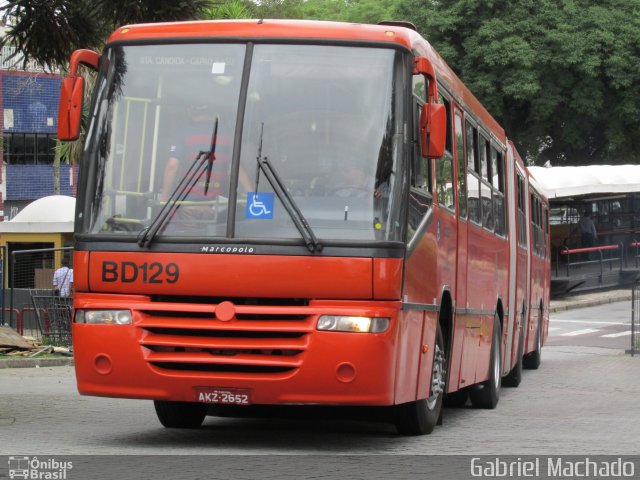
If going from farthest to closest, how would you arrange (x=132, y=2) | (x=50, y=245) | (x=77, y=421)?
(x=50, y=245), (x=132, y=2), (x=77, y=421)

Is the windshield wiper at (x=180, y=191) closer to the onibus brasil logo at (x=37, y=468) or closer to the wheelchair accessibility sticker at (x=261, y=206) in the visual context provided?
the wheelchair accessibility sticker at (x=261, y=206)

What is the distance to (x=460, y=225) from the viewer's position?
40.9ft

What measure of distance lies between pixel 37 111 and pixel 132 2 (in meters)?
41.2

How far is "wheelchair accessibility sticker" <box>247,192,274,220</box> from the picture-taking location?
9.56 m

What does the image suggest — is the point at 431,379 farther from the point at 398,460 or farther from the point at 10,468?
the point at 10,468

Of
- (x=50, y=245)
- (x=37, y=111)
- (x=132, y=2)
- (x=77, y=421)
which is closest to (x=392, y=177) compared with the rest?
(x=77, y=421)

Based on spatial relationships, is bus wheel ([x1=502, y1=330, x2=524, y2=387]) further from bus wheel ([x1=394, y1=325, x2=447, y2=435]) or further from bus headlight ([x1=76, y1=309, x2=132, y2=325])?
bus headlight ([x1=76, y1=309, x2=132, y2=325])

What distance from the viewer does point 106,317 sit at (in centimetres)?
968

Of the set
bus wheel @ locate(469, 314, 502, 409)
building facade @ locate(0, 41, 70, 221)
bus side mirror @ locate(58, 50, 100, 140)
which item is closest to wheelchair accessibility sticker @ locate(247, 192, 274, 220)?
bus side mirror @ locate(58, 50, 100, 140)

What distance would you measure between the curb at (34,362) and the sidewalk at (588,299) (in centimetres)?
1965

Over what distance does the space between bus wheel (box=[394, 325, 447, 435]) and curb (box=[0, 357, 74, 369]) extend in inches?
416

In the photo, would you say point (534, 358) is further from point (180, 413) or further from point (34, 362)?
point (180, 413)

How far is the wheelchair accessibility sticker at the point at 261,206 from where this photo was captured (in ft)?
31.4

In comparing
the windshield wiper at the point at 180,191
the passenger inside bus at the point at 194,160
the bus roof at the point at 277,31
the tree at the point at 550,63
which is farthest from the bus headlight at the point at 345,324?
the tree at the point at 550,63
